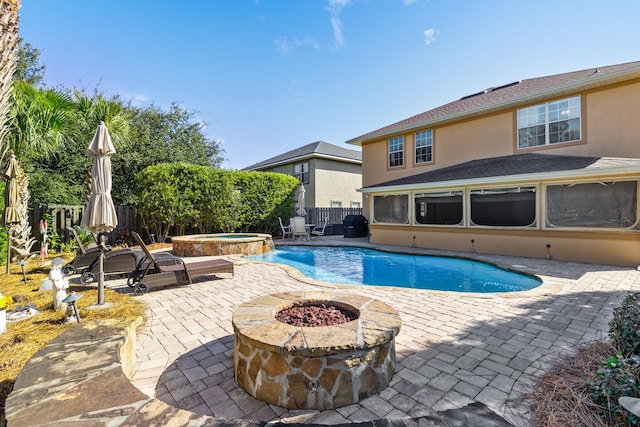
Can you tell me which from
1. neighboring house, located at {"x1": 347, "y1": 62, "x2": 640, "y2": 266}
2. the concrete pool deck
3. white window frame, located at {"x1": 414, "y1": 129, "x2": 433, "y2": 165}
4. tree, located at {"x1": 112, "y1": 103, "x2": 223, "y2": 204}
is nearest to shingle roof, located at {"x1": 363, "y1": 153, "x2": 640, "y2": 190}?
neighboring house, located at {"x1": 347, "y1": 62, "x2": 640, "y2": 266}

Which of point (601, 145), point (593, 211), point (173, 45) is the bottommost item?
point (593, 211)

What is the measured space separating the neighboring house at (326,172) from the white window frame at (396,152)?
229 inches

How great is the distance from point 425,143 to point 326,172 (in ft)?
27.4

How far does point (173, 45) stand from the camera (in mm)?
13305

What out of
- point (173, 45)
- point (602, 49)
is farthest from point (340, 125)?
point (602, 49)

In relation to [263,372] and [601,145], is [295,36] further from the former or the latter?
[263,372]

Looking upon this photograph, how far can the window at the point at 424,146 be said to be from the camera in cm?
1508

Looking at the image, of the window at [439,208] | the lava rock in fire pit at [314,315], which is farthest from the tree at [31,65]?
the lava rock in fire pit at [314,315]

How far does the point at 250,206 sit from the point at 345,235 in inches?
227

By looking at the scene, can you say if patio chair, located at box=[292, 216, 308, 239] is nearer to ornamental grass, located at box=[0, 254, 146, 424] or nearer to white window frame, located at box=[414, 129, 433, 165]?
white window frame, located at box=[414, 129, 433, 165]

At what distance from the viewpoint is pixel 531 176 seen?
9.64 meters

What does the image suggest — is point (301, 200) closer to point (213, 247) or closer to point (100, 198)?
point (213, 247)

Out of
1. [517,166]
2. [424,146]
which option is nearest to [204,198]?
[424,146]

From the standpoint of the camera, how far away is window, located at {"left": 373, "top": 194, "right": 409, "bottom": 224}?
14.1m
